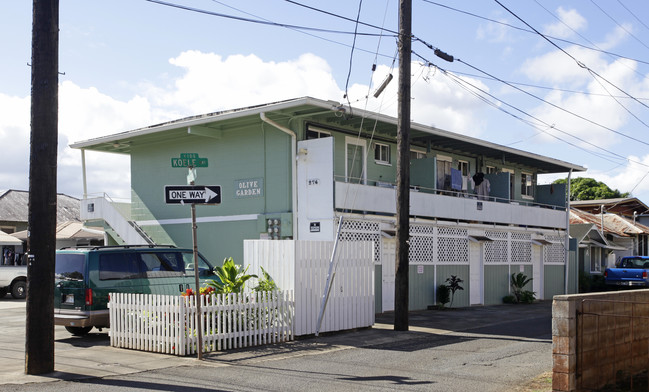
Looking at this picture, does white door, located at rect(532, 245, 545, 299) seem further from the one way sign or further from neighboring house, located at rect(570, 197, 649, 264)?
the one way sign

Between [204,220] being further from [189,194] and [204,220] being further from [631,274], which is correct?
[631,274]

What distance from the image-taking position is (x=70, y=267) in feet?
45.2

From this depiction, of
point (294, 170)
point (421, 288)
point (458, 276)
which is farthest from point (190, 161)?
point (458, 276)

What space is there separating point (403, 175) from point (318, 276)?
9.97 ft

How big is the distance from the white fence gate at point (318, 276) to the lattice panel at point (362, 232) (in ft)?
10.5

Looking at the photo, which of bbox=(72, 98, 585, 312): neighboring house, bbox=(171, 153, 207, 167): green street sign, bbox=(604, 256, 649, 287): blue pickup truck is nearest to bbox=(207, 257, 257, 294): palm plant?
bbox=(171, 153, 207, 167): green street sign

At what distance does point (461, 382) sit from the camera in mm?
9453

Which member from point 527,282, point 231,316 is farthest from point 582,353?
point 527,282

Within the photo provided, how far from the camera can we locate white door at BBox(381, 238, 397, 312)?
20.3 m

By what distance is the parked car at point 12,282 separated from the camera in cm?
2453

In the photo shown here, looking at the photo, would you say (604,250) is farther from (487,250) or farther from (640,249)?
(487,250)

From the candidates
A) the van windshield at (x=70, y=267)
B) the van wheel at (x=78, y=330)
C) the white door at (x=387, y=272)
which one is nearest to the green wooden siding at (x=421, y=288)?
the white door at (x=387, y=272)

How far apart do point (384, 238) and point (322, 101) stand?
4.90 meters

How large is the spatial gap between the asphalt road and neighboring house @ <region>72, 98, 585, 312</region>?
4.51 m
